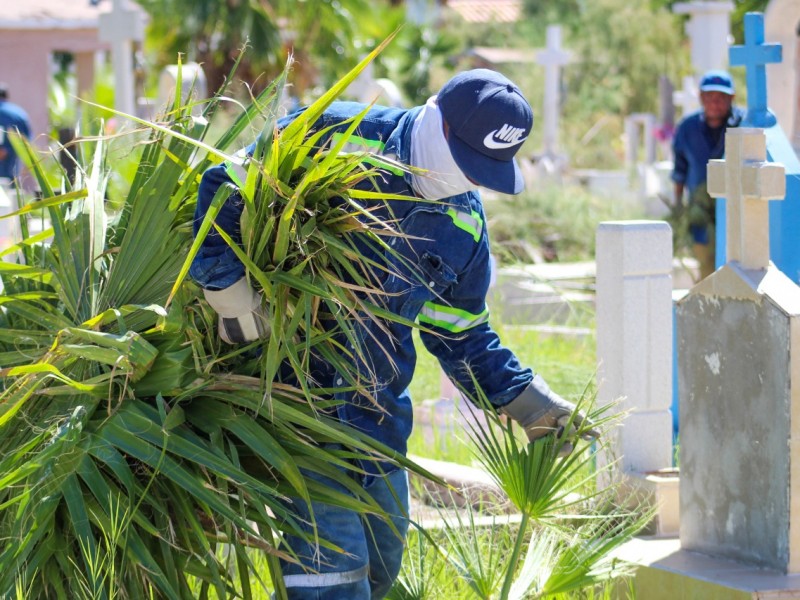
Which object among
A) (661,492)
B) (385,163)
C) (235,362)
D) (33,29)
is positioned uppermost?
(33,29)

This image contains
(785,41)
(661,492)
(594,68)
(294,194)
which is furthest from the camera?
(594,68)

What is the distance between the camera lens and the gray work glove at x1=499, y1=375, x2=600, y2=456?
306cm

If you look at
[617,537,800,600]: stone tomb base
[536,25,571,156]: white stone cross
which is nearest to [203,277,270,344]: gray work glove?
[617,537,800,600]: stone tomb base

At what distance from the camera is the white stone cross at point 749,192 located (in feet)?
11.3

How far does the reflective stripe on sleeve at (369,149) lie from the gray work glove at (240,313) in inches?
14.8

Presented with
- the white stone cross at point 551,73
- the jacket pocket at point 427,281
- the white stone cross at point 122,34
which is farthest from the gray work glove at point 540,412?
the white stone cross at point 551,73

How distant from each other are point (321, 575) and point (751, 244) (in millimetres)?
1597

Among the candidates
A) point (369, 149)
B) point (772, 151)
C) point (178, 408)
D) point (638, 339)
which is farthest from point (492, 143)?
point (772, 151)

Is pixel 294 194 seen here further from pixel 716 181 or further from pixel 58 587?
pixel 716 181

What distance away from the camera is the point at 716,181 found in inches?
143

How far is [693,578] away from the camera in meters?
3.38

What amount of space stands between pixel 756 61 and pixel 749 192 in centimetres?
122

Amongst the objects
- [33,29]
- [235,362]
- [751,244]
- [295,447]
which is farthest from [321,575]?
[33,29]

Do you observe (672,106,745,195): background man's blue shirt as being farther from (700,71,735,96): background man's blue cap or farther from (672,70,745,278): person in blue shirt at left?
(700,71,735,96): background man's blue cap
